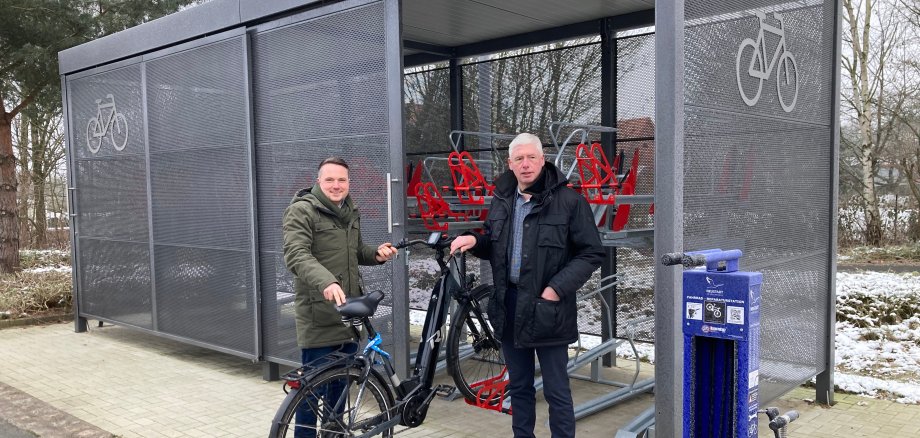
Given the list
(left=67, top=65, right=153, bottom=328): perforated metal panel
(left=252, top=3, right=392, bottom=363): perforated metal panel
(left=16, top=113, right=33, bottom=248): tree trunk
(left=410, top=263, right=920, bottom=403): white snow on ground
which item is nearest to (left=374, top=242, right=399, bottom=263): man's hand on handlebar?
(left=252, top=3, right=392, bottom=363): perforated metal panel

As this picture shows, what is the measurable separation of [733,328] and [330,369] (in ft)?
6.28

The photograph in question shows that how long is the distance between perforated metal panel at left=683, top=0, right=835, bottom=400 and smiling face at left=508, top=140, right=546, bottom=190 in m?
0.75

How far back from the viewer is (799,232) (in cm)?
485

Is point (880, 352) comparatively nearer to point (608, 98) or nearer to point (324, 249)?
point (608, 98)

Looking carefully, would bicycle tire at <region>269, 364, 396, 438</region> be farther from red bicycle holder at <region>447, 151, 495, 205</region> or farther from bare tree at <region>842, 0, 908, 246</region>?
bare tree at <region>842, 0, 908, 246</region>

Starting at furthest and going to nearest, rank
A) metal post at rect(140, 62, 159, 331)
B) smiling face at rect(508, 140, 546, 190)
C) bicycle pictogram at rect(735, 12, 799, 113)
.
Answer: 1. metal post at rect(140, 62, 159, 331)
2. bicycle pictogram at rect(735, 12, 799, 113)
3. smiling face at rect(508, 140, 546, 190)

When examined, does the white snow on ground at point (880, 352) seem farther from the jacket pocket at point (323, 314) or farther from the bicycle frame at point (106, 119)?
the bicycle frame at point (106, 119)

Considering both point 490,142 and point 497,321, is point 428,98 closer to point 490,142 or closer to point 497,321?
point 490,142

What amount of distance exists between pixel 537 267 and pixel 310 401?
126cm

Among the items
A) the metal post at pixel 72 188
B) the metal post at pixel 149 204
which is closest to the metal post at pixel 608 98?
the metal post at pixel 149 204

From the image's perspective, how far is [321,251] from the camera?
3.97 m

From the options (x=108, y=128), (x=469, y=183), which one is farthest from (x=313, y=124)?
(x=108, y=128)

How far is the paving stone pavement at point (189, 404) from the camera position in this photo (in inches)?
192

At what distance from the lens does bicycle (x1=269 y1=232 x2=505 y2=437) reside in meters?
3.57
